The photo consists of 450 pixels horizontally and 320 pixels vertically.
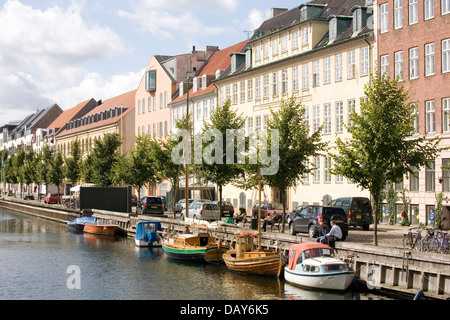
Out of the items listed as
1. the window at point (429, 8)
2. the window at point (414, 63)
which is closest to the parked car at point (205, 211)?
the window at point (414, 63)

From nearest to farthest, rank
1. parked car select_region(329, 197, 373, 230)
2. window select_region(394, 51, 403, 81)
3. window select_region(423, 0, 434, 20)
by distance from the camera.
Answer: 1. parked car select_region(329, 197, 373, 230)
2. window select_region(423, 0, 434, 20)
3. window select_region(394, 51, 403, 81)

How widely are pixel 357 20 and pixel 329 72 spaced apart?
15.4 feet

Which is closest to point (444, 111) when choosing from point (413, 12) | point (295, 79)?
point (413, 12)

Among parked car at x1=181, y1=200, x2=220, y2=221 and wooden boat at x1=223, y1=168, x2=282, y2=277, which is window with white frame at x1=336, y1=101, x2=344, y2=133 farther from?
wooden boat at x1=223, y1=168, x2=282, y2=277

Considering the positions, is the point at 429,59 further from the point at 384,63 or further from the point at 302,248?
the point at 302,248

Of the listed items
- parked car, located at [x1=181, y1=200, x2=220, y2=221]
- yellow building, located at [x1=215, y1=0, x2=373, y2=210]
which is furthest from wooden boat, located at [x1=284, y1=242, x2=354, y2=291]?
parked car, located at [x1=181, y1=200, x2=220, y2=221]

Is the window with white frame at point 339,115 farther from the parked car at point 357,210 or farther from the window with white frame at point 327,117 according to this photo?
the parked car at point 357,210

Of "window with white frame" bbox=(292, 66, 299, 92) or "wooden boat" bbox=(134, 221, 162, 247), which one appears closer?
"wooden boat" bbox=(134, 221, 162, 247)

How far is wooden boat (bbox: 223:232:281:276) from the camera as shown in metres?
33.9

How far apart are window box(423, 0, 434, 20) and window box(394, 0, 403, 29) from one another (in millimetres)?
2321

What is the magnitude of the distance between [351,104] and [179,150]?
14539 mm

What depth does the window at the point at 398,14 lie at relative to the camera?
49.6 m

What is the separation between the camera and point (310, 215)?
3881 centimetres
